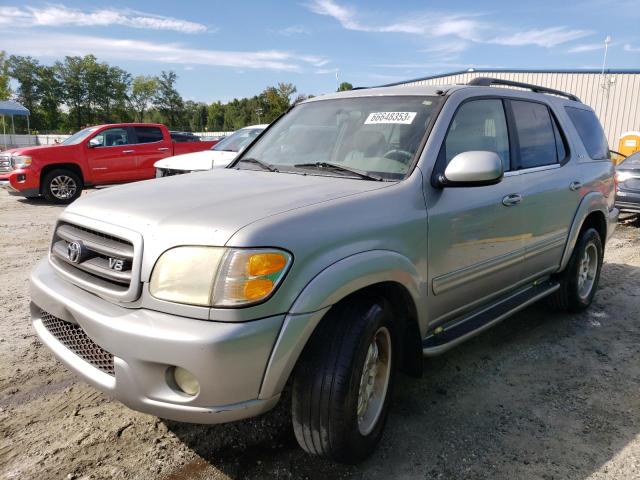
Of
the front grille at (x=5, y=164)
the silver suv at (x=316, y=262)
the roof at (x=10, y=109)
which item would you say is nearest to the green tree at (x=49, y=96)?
the roof at (x=10, y=109)

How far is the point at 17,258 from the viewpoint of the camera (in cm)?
615

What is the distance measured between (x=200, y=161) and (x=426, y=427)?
20.9ft

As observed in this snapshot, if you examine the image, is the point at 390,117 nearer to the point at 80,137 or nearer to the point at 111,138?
the point at 111,138

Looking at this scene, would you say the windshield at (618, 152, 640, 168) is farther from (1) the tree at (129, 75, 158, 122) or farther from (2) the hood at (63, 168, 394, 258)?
(1) the tree at (129, 75, 158, 122)

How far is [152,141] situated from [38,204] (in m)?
3.00

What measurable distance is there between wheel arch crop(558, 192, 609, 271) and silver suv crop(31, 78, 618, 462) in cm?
50

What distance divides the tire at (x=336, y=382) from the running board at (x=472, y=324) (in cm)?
57

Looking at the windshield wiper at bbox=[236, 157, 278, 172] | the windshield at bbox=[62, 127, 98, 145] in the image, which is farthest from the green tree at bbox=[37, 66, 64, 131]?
the windshield wiper at bbox=[236, 157, 278, 172]

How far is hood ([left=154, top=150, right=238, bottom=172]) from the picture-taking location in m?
7.85

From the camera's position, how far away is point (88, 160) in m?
11.4

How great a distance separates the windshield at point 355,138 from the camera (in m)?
2.81

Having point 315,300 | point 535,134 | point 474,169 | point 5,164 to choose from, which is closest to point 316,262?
point 315,300

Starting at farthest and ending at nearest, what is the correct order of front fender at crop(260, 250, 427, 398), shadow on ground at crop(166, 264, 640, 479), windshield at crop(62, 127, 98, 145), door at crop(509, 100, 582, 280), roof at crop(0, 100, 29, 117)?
roof at crop(0, 100, 29, 117), windshield at crop(62, 127, 98, 145), door at crop(509, 100, 582, 280), shadow on ground at crop(166, 264, 640, 479), front fender at crop(260, 250, 427, 398)

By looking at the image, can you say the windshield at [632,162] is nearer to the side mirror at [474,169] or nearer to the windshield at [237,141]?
the windshield at [237,141]
